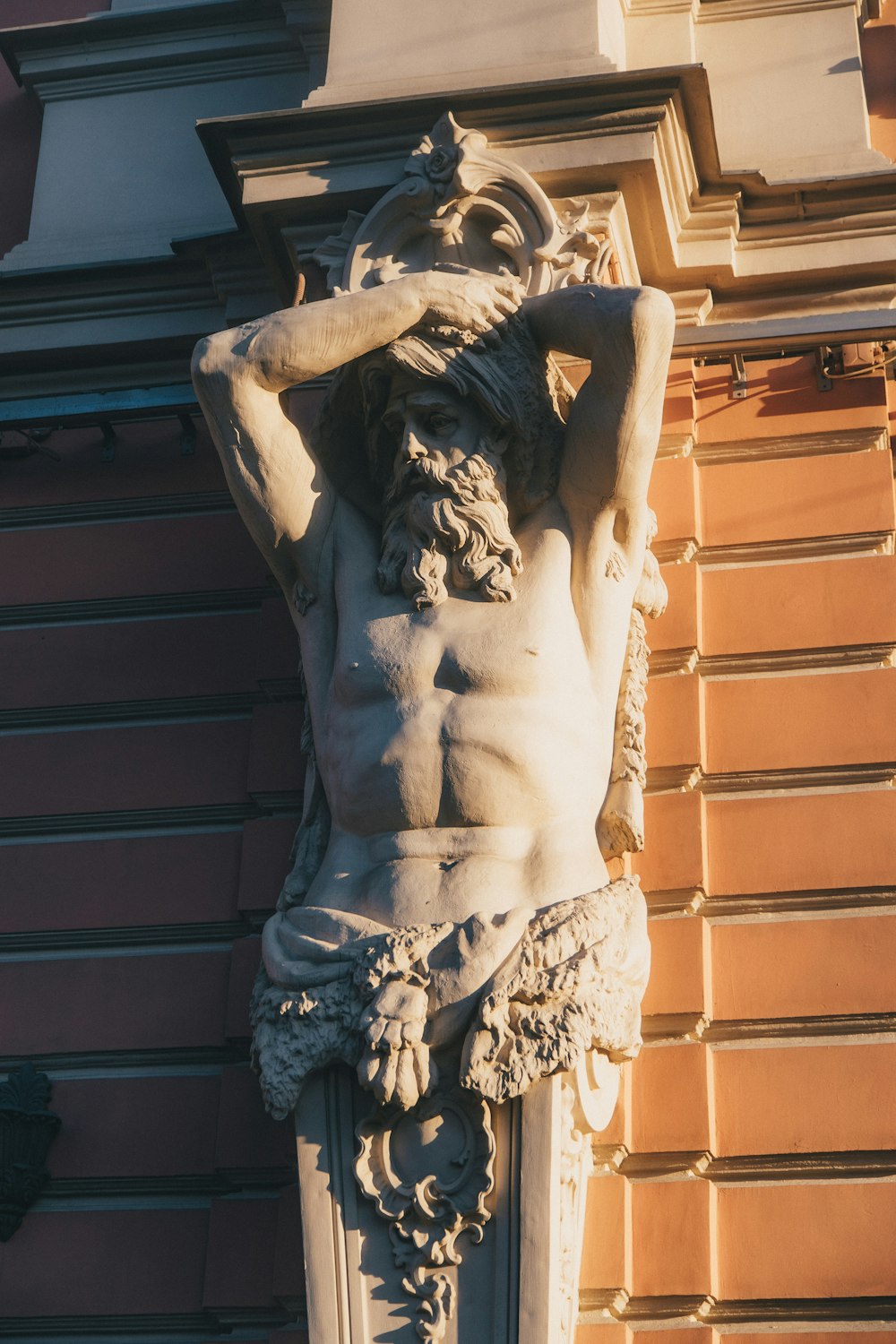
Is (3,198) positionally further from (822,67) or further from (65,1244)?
(65,1244)

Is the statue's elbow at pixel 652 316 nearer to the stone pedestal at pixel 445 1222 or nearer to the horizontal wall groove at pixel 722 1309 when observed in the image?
the stone pedestal at pixel 445 1222

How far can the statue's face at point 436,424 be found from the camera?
19.9 ft

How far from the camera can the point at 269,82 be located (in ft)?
27.3

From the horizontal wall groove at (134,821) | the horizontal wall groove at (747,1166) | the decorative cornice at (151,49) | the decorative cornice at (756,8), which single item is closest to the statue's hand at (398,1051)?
the horizontal wall groove at (747,1166)

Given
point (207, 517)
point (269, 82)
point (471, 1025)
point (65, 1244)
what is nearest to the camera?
point (471, 1025)

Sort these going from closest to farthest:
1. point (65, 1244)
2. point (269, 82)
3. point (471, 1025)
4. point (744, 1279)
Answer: point (471, 1025) → point (744, 1279) → point (65, 1244) → point (269, 82)

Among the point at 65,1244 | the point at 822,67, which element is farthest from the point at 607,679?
the point at 822,67

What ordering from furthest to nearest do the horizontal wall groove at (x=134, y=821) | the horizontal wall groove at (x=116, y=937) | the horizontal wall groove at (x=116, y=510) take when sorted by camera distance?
the horizontal wall groove at (x=116, y=510) < the horizontal wall groove at (x=134, y=821) < the horizontal wall groove at (x=116, y=937)

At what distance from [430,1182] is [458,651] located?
147 cm

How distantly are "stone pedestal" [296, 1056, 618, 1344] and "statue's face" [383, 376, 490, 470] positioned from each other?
1.88 m

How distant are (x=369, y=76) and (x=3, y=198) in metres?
2.18

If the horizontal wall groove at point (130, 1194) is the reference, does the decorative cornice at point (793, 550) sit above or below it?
above

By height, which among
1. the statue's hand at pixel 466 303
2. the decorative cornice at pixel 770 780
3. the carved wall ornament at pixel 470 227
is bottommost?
the decorative cornice at pixel 770 780

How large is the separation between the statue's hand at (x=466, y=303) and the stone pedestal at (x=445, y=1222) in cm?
222
